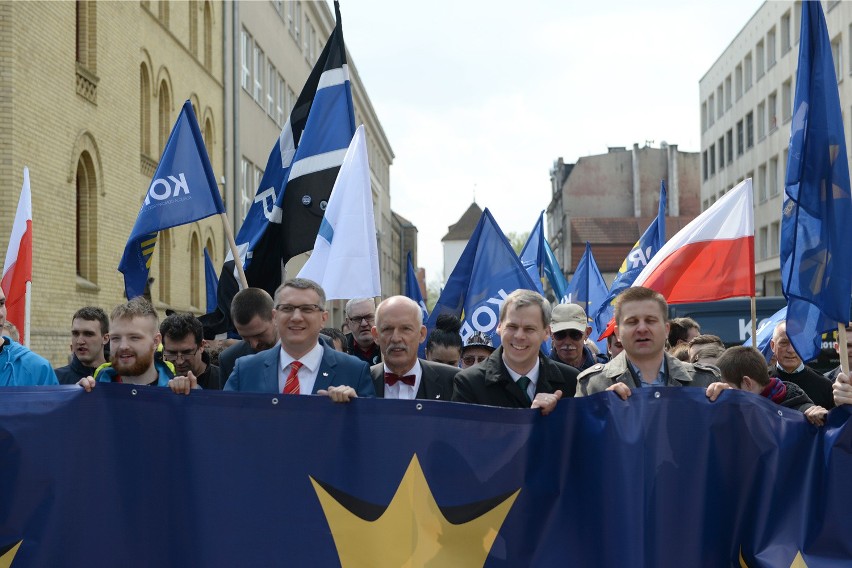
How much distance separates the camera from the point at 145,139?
76.7ft

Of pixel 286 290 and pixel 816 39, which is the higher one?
pixel 816 39

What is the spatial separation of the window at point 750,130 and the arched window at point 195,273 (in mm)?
35421

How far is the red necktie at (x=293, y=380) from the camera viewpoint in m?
5.36

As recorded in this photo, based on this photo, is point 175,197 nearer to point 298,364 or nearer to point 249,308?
point 249,308

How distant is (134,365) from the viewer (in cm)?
522

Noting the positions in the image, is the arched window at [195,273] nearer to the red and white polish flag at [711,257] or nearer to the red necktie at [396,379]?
the red and white polish flag at [711,257]

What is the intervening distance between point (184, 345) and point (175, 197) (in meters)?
1.54

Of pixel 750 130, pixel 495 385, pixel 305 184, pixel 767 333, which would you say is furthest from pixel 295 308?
pixel 750 130

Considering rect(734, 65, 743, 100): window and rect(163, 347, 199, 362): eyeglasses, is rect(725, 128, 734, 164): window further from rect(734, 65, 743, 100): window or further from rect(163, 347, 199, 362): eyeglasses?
rect(163, 347, 199, 362): eyeglasses

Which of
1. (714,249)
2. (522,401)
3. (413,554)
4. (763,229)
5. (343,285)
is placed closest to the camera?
(413,554)

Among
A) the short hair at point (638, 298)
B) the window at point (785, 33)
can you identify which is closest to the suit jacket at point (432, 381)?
the short hair at point (638, 298)

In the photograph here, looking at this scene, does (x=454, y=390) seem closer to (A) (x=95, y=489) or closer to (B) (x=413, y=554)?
(B) (x=413, y=554)

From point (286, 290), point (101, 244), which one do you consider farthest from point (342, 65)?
point (101, 244)

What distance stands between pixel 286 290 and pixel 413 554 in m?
1.49
